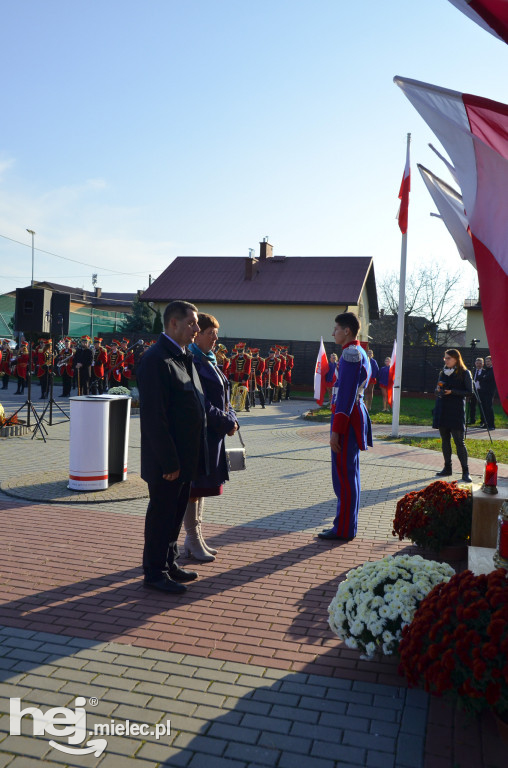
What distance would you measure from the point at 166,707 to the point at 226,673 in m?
0.48

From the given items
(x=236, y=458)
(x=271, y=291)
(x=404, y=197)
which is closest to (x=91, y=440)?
(x=236, y=458)

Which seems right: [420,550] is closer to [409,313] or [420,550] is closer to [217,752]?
[217,752]

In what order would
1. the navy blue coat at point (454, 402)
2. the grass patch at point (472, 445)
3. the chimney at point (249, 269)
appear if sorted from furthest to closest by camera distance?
1. the chimney at point (249, 269)
2. the grass patch at point (472, 445)
3. the navy blue coat at point (454, 402)

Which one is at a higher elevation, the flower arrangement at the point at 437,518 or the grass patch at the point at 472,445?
the flower arrangement at the point at 437,518

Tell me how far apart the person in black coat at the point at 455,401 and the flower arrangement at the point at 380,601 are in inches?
239

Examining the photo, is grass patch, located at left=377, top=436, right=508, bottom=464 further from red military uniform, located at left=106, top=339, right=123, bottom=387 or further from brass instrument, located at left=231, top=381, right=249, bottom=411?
red military uniform, located at left=106, top=339, right=123, bottom=387

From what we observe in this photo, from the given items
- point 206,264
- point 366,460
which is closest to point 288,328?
point 206,264

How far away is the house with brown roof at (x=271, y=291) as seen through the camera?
38094 millimetres

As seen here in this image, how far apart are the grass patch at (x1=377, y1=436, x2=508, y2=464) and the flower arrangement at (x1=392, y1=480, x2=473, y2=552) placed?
6948 mm

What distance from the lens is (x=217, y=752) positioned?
2.87 m

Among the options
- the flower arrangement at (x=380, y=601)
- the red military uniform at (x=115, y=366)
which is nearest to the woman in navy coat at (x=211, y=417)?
the flower arrangement at (x=380, y=601)

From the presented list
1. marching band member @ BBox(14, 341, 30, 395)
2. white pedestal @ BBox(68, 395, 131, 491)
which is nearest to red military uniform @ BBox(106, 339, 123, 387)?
marching band member @ BBox(14, 341, 30, 395)

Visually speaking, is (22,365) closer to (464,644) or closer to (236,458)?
(236,458)

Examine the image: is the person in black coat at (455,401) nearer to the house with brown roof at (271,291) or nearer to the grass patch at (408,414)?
the grass patch at (408,414)
